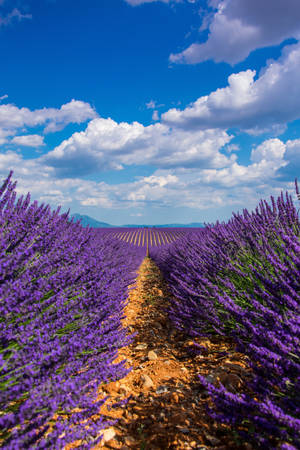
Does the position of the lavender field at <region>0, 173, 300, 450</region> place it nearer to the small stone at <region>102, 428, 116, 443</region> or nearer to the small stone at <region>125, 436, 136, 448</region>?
the small stone at <region>102, 428, 116, 443</region>

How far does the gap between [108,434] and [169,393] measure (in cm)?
53

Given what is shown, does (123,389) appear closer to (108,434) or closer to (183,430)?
(108,434)

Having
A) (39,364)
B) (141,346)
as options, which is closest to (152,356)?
(141,346)

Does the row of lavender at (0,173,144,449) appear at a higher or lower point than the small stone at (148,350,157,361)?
higher

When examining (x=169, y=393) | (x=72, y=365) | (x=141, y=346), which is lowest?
(x=141, y=346)

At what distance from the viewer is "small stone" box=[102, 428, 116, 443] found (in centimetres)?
140

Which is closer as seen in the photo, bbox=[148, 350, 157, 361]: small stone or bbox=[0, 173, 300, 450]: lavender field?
bbox=[0, 173, 300, 450]: lavender field

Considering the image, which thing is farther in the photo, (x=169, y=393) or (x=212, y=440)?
(x=169, y=393)

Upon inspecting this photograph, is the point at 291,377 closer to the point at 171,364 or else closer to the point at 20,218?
the point at 171,364

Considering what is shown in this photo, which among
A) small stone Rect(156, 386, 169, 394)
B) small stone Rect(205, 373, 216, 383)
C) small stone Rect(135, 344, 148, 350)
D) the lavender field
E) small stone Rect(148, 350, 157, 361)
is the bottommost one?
small stone Rect(135, 344, 148, 350)

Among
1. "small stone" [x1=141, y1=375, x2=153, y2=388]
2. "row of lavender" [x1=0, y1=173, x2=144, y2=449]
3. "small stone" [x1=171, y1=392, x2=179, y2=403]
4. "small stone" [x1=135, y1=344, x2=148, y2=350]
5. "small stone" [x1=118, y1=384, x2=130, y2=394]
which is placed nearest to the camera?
"row of lavender" [x1=0, y1=173, x2=144, y2=449]

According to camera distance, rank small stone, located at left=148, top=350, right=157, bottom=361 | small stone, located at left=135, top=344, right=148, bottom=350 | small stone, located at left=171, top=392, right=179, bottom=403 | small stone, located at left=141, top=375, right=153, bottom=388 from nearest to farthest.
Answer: small stone, located at left=171, top=392, right=179, bottom=403
small stone, located at left=141, top=375, right=153, bottom=388
small stone, located at left=148, top=350, right=157, bottom=361
small stone, located at left=135, top=344, right=148, bottom=350

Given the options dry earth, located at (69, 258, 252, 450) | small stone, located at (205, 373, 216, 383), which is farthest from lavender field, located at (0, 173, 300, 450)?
small stone, located at (205, 373, 216, 383)

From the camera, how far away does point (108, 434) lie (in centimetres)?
142
